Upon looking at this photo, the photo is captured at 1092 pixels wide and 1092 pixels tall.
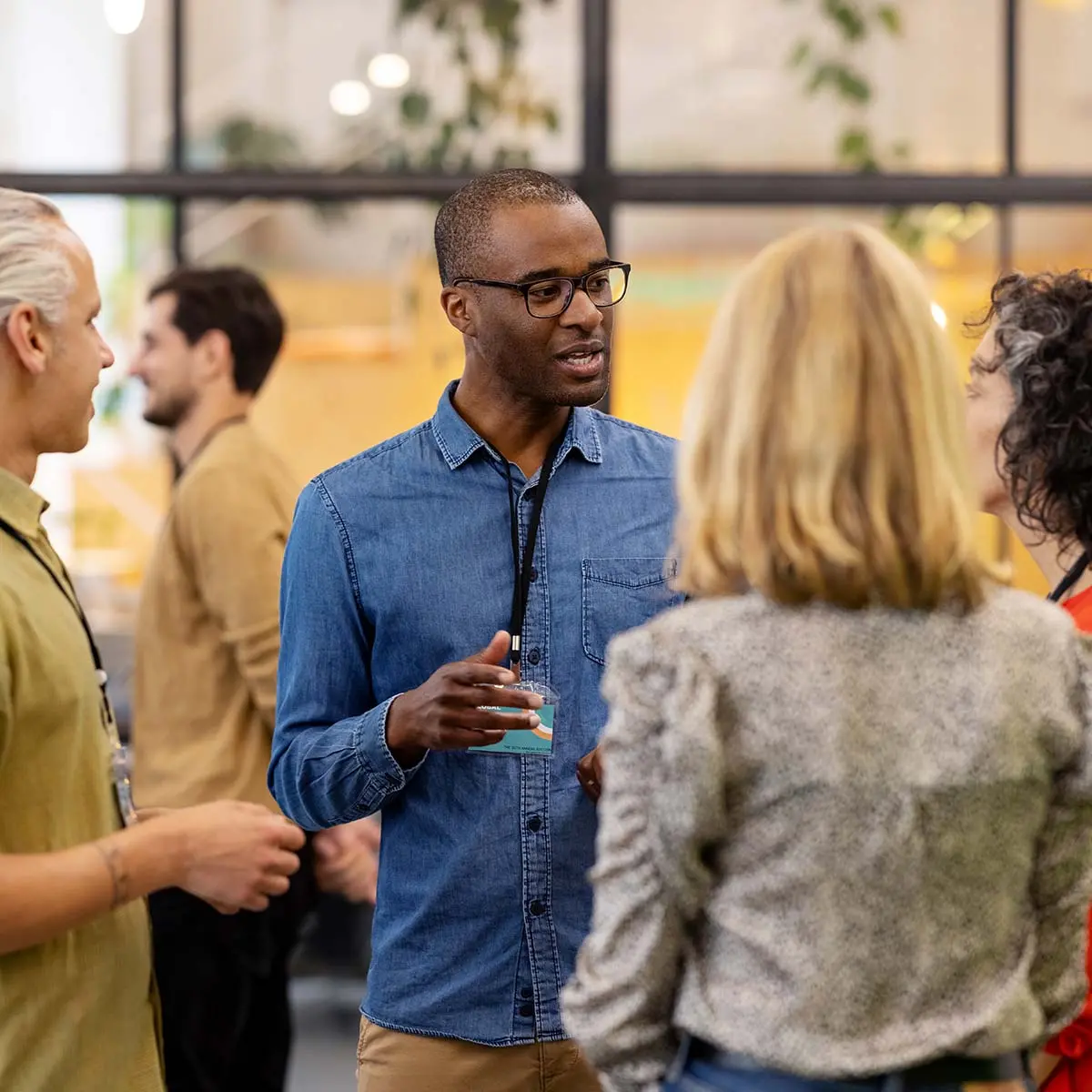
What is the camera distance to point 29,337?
1928 mm

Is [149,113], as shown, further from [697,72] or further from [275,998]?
[275,998]

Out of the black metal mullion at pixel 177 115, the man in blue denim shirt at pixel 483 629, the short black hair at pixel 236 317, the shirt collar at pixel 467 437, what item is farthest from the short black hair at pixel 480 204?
the black metal mullion at pixel 177 115

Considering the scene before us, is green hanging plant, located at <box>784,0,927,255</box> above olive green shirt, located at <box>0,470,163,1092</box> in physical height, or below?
above

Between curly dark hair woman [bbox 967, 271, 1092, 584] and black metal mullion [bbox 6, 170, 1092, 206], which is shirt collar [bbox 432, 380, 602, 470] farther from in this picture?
black metal mullion [bbox 6, 170, 1092, 206]

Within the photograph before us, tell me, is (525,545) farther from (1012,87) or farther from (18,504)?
(1012,87)

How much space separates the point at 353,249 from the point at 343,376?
40 cm

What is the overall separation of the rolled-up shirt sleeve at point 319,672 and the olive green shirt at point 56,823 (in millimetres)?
253

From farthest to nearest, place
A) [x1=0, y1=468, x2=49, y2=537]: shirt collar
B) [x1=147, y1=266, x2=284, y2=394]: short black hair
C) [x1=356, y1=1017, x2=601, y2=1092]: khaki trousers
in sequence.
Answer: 1. [x1=147, y1=266, x2=284, y2=394]: short black hair
2. [x1=356, y1=1017, x2=601, y2=1092]: khaki trousers
3. [x1=0, y1=468, x2=49, y2=537]: shirt collar

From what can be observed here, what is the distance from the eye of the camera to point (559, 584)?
84.3 inches

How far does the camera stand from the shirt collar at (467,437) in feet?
7.25

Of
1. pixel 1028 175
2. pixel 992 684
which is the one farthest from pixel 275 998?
pixel 1028 175

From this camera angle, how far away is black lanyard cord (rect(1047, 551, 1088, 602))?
80.7 inches

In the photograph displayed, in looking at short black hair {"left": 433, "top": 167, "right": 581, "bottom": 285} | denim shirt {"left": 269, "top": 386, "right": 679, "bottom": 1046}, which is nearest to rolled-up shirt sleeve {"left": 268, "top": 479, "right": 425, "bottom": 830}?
denim shirt {"left": 269, "top": 386, "right": 679, "bottom": 1046}

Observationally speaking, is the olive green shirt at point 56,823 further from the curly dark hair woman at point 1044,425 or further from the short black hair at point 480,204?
the curly dark hair woman at point 1044,425
